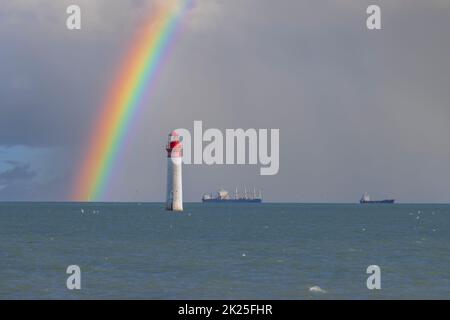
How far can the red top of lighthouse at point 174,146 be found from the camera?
15738cm

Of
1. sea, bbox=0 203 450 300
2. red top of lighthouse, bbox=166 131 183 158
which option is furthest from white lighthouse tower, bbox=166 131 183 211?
sea, bbox=0 203 450 300

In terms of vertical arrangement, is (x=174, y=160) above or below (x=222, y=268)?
above

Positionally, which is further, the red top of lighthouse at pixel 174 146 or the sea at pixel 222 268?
the red top of lighthouse at pixel 174 146

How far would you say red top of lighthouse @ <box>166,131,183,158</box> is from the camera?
15738 centimetres

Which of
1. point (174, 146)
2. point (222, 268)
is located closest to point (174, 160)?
point (174, 146)

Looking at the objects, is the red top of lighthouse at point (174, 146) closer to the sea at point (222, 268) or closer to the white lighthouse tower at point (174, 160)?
the white lighthouse tower at point (174, 160)

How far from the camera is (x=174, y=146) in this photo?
516 ft

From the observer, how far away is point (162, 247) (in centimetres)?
9312

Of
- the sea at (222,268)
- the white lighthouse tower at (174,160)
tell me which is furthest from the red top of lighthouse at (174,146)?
the sea at (222,268)

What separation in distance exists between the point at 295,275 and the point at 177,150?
3824 inches

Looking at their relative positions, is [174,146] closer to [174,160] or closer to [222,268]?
[174,160]

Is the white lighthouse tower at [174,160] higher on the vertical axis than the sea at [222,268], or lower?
higher

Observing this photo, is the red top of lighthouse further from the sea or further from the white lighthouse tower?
the sea

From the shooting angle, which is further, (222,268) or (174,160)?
(174,160)
